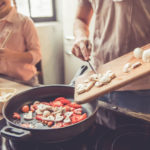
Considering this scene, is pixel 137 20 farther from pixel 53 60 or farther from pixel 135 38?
pixel 53 60

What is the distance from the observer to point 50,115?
2.92ft

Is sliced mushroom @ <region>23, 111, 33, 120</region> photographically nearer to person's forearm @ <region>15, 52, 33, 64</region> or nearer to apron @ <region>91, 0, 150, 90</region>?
apron @ <region>91, 0, 150, 90</region>

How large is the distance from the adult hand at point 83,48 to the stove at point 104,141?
36 cm

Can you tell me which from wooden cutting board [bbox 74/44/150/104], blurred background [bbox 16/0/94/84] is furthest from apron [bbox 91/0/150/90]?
blurred background [bbox 16/0/94/84]

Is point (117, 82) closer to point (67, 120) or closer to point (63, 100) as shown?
point (67, 120)

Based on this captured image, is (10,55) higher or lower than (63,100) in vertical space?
higher

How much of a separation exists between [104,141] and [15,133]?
1.05ft

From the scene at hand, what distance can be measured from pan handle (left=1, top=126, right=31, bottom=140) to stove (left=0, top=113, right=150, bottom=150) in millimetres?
83

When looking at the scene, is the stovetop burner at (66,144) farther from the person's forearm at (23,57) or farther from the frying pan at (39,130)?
the person's forearm at (23,57)

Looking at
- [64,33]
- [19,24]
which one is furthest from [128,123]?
[64,33]

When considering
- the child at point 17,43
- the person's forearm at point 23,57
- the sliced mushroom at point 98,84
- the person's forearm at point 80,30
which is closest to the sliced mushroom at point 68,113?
the sliced mushroom at point 98,84

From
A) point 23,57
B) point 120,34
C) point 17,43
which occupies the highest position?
point 120,34

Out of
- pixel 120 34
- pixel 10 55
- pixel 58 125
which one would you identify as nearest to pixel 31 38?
pixel 10 55

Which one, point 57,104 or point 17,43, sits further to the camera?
point 17,43
